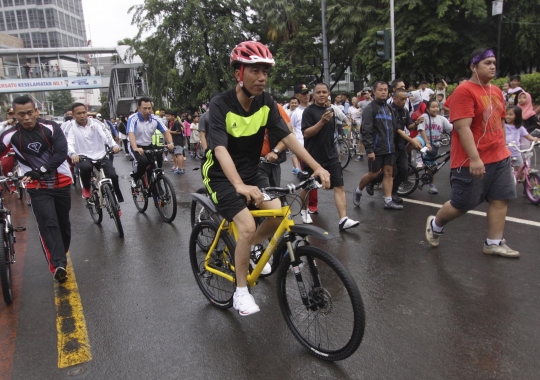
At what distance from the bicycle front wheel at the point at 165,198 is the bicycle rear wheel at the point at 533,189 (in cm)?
531

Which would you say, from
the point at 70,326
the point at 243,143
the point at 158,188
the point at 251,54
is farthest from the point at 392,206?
the point at 70,326

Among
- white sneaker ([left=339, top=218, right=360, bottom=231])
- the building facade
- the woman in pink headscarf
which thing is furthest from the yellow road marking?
the building facade

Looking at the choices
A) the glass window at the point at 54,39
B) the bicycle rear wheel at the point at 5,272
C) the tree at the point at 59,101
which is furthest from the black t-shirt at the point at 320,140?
the glass window at the point at 54,39

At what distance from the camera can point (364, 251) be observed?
5.17m

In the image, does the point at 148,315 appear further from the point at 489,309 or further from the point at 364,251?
the point at 489,309

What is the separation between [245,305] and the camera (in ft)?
10.7

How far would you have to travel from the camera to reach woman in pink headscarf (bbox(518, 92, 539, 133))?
9.91 metres

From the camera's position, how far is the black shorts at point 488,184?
4516 millimetres

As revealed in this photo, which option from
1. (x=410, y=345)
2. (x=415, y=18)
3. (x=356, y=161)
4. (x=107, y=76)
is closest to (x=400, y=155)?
(x=410, y=345)

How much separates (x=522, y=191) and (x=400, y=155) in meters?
2.19

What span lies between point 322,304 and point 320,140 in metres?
3.42

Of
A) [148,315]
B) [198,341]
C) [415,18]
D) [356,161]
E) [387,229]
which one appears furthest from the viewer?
[415,18]

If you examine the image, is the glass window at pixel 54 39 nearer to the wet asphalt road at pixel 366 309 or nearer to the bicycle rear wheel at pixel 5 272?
the wet asphalt road at pixel 366 309

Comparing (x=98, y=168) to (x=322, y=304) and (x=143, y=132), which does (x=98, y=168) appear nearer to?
(x=143, y=132)
